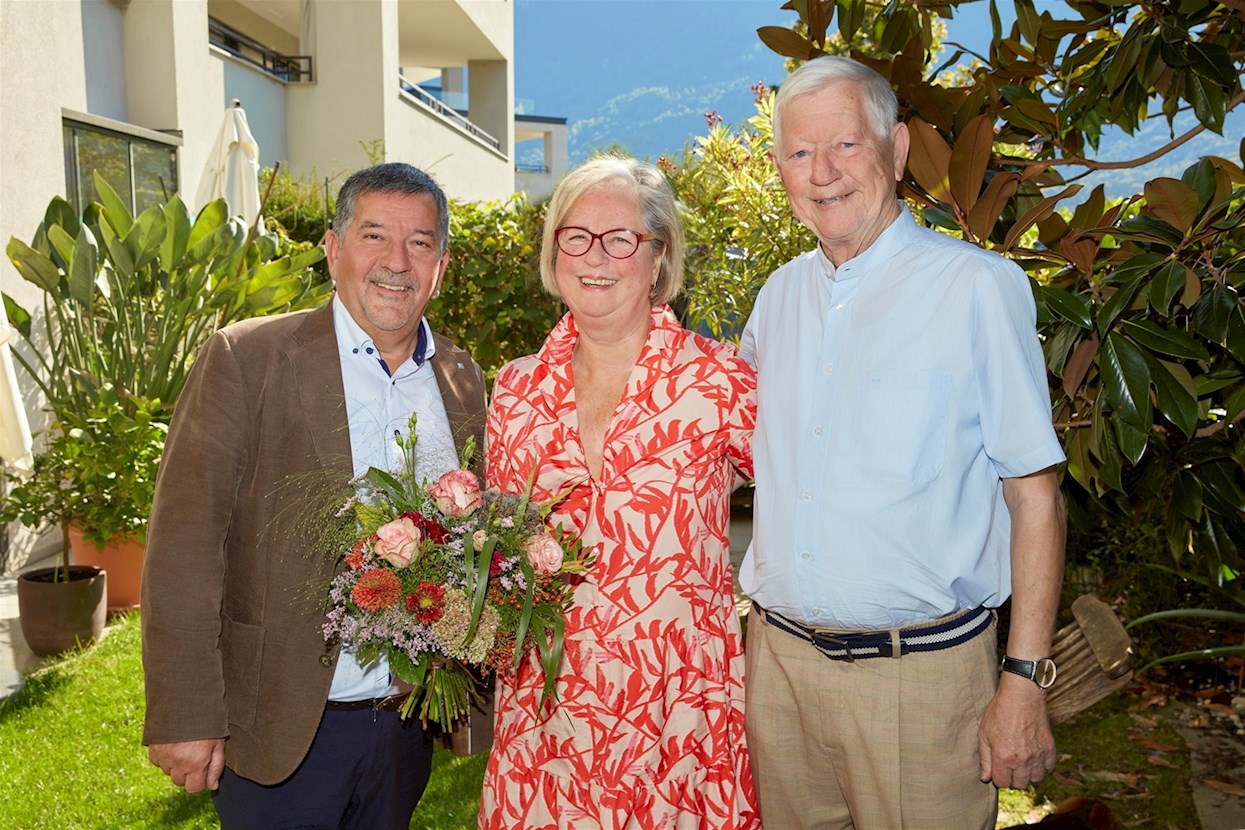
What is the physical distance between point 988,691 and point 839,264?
1.02 metres

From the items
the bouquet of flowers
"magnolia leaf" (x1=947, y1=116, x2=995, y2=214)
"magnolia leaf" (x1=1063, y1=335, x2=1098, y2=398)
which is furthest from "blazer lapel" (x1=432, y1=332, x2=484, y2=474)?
"magnolia leaf" (x1=1063, y1=335, x2=1098, y2=398)

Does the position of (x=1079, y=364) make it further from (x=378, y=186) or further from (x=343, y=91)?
(x=343, y=91)

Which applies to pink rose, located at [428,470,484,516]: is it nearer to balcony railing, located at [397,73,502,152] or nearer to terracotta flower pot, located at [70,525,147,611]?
terracotta flower pot, located at [70,525,147,611]

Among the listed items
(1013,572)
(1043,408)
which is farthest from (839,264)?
(1013,572)

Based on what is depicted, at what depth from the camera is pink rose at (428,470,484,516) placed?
215 centimetres

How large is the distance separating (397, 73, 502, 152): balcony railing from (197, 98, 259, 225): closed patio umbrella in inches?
404

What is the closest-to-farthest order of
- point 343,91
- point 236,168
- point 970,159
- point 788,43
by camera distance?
point 970,159 < point 788,43 < point 236,168 < point 343,91

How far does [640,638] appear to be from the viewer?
246 cm

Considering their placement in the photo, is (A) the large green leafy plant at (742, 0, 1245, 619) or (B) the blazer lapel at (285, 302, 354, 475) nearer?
(A) the large green leafy plant at (742, 0, 1245, 619)

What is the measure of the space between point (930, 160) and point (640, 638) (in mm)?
1333

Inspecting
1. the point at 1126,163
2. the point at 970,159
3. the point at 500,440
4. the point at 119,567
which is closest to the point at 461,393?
the point at 500,440

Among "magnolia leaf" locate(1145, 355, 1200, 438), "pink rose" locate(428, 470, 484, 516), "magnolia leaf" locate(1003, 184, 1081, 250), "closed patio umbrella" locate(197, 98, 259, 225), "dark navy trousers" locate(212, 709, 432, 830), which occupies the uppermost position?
"closed patio umbrella" locate(197, 98, 259, 225)

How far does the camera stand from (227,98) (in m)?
15.5

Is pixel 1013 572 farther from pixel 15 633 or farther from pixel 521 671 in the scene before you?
pixel 15 633
